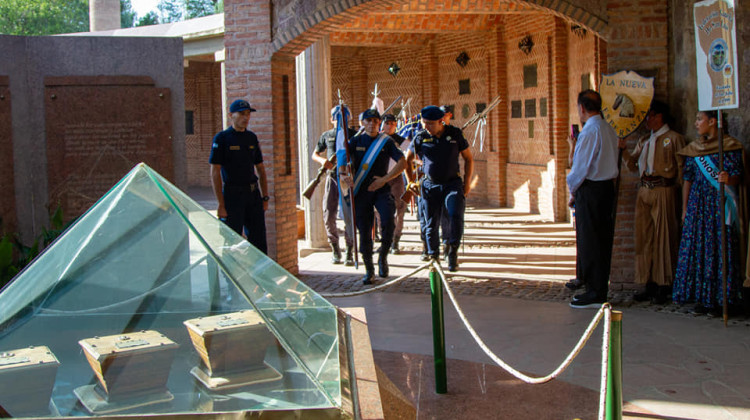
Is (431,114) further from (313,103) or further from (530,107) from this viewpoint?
(530,107)

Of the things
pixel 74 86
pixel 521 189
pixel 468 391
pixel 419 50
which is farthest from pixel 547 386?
pixel 419 50

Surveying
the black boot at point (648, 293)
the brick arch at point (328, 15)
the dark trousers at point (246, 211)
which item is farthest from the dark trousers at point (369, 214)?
the black boot at point (648, 293)

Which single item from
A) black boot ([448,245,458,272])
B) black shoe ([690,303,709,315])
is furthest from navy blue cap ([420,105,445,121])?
black shoe ([690,303,709,315])

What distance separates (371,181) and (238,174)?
1462mm

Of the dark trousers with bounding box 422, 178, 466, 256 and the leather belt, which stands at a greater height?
the leather belt

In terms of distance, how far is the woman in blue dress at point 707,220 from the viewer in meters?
6.24

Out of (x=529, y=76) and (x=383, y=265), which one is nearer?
(x=383, y=265)

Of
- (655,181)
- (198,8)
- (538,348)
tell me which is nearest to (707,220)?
(655,181)

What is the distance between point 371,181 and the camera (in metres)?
8.33

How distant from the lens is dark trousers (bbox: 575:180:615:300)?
6.75m

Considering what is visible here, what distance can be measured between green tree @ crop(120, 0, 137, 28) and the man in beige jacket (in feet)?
163

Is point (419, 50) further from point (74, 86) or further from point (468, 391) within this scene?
point (468, 391)

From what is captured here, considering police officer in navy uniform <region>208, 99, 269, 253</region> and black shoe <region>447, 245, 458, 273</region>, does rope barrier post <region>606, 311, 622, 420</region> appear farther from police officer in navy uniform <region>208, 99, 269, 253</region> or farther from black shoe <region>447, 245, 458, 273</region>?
black shoe <region>447, 245, 458, 273</region>

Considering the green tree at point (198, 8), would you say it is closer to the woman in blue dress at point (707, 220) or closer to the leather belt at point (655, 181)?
the leather belt at point (655, 181)
